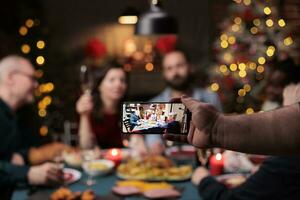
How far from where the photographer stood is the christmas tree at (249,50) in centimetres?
495

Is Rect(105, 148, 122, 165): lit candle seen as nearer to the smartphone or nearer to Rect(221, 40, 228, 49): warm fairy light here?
the smartphone

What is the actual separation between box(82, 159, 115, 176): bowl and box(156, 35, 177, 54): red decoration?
3.81 metres

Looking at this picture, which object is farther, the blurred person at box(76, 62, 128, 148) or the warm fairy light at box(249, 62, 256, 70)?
the warm fairy light at box(249, 62, 256, 70)

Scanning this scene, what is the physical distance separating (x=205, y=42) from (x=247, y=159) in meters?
3.82

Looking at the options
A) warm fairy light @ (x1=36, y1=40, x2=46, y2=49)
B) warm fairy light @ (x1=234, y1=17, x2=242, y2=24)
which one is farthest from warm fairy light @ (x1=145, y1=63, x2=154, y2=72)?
warm fairy light @ (x1=36, y1=40, x2=46, y2=49)

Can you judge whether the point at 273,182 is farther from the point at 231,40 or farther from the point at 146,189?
the point at 231,40

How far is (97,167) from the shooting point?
2256mm

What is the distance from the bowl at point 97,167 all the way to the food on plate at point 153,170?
0.06 metres

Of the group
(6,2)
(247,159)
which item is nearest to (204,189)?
(247,159)

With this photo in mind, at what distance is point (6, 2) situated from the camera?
4707mm

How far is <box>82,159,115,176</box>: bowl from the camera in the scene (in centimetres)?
223

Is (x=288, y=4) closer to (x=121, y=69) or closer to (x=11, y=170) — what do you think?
(x=121, y=69)

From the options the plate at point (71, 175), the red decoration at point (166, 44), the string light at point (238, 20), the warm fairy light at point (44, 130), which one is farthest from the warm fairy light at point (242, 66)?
the plate at point (71, 175)

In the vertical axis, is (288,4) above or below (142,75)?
above
